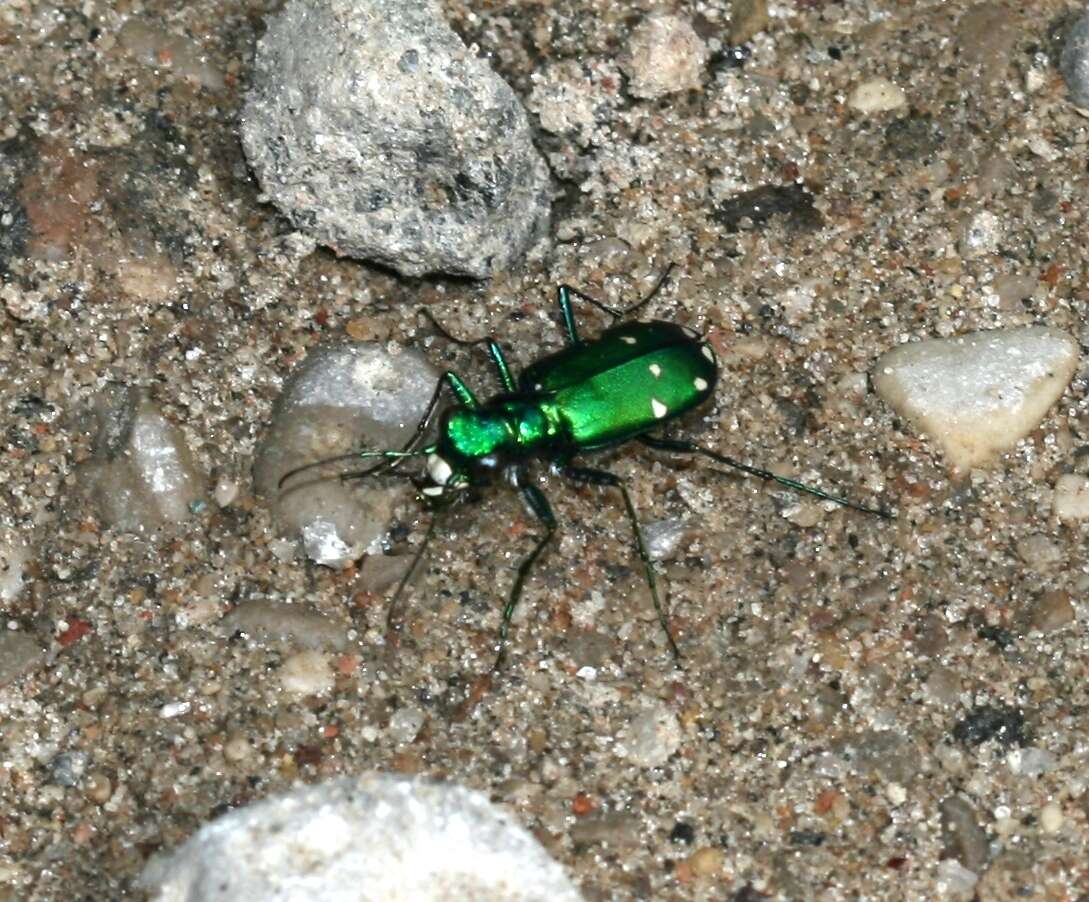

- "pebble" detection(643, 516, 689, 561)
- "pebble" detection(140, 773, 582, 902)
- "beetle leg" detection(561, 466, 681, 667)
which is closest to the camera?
"pebble" detection(140, 773, 582, 902)

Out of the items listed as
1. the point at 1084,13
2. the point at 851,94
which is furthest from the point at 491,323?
the point at 1084,13

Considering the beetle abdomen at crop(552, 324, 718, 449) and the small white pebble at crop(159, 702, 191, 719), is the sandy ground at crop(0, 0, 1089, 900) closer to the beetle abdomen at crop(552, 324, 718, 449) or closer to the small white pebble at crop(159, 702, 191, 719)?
the small white pebble at crop(159, 702, 191, 719)

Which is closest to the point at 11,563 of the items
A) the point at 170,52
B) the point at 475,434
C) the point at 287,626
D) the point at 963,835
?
the point at 287,626

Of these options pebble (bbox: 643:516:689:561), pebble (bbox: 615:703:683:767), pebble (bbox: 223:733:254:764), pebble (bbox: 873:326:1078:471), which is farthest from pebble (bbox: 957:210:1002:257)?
pebble (bbox: 223:733:254:764)

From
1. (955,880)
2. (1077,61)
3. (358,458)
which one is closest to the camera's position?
(955,880)

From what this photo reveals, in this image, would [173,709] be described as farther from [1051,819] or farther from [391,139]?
[1051,819]

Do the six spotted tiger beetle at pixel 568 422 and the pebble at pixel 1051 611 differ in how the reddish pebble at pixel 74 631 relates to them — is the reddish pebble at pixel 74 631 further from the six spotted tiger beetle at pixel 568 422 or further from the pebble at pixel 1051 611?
the pebble at pixel 1051 611

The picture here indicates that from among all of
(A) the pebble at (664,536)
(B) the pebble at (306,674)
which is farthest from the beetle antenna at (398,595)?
(A) the pebble at (664,536)

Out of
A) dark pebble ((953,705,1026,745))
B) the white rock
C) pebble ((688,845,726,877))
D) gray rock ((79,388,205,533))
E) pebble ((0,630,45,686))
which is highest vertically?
gray rock ((79,388,205,533))
